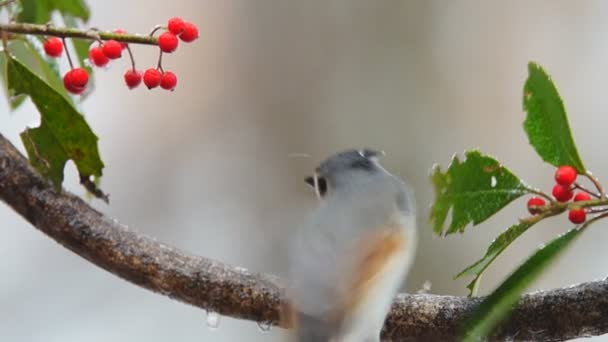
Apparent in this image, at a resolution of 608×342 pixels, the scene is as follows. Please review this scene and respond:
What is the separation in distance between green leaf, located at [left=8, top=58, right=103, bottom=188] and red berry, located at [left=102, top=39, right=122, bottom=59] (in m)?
0.04

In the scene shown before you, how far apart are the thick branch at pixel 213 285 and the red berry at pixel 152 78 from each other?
103 mm

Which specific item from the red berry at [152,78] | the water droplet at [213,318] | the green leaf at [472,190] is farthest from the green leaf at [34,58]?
the green leaf at [472,190]

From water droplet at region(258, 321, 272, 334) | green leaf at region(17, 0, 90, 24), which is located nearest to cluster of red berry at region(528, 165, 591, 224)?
water droplet at region(258, 321, 272, 334)

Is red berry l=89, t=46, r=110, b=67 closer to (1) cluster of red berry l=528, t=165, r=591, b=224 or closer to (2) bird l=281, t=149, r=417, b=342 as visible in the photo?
(2) bird l=281, t=149, r=417, b=342

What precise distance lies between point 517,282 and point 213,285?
0.71ft

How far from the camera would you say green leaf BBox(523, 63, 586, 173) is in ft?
2.00

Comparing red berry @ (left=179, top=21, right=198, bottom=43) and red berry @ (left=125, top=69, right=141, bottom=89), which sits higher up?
red berry @ (left=179, top=21, right=198, bottom=43)

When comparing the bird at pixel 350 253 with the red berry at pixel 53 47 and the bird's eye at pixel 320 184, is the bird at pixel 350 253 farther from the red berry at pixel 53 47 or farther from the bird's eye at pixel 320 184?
the red berry at pixel 53 47

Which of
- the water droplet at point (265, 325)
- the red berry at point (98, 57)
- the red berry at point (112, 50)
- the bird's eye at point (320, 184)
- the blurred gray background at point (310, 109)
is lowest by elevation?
the water droplet at point (265, 325)

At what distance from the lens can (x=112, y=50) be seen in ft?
2.16

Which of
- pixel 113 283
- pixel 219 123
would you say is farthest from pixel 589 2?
pixel 113 283

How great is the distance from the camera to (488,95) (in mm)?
2283

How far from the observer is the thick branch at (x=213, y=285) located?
1.97 feet

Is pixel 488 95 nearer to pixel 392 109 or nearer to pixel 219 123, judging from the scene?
pixel 392 109
